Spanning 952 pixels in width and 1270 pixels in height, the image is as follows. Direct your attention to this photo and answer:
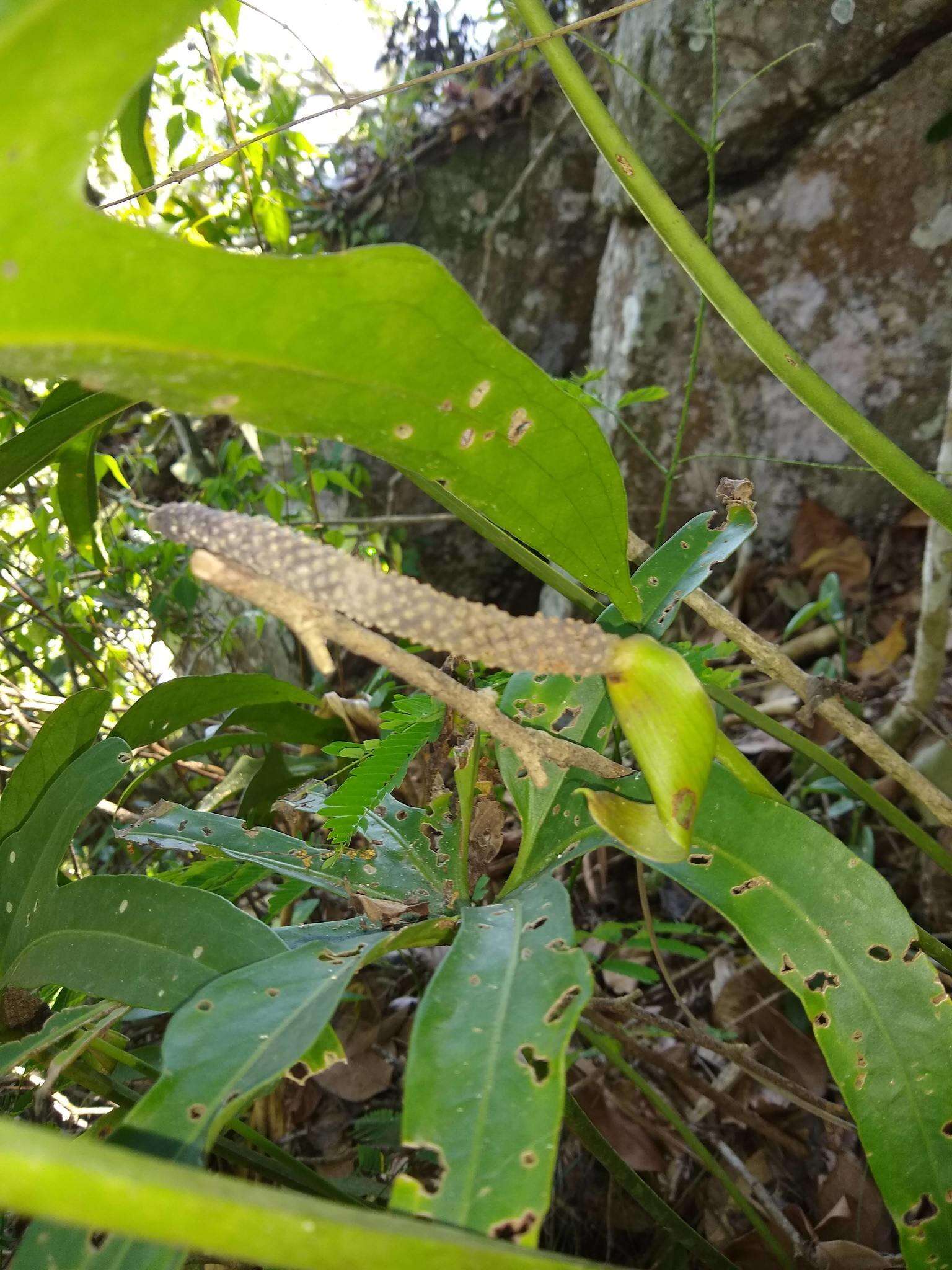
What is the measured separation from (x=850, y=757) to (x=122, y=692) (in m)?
1.09

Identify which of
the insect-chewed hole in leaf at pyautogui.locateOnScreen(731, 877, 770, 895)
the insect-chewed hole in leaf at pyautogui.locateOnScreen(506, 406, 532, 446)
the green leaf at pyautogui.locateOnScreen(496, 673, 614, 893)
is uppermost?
the insect-chewed hole in leaf at pyautogui.locateOnScreen(506, 406, 532, 446)

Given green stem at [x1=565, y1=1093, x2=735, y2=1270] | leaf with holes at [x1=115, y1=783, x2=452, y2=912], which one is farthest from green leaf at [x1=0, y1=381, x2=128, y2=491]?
green stem at [x1=565, y1=1093, x2=735, y2=1270]

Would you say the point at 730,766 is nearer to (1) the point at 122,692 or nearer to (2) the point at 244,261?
(2) the point at 244,261

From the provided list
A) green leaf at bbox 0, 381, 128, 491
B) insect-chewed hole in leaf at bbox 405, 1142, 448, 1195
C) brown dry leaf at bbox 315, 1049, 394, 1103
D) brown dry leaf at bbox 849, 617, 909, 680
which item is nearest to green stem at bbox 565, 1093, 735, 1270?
insect-chewed hole in leaf at bbox 405, 1142, 448, 1195

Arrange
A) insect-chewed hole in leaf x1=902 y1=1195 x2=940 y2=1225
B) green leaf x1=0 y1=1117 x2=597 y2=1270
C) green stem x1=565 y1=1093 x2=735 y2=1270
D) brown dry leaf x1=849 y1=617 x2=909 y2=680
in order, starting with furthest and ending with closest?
brown dry leaf x1=849 y1=617 x2=909 y2=680
green stem x1=565 y1=1093 x2=735 y2=1270
insect-chewed hole in leaf x1=902 y1=1195 x2=940 y2=1225
green leaf x1=0 y1=1117 x2=597 y2=1270

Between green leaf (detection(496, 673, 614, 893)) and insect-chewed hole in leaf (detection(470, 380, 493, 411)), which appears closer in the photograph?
insect-chewed hole in leaf (detection(470, 380, 493, 411))

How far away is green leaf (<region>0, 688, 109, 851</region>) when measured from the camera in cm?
59

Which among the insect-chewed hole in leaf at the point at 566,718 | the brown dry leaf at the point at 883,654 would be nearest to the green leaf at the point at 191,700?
the insect-chewed hole in leaf at the point at 566,718

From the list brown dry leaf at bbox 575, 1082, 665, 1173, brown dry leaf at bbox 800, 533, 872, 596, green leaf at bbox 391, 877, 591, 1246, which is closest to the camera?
green leaf at bbox 391, 877, 591, 1246

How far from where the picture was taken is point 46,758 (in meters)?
0.59

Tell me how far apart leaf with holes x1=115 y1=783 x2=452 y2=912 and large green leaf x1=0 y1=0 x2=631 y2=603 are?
0.27 metres

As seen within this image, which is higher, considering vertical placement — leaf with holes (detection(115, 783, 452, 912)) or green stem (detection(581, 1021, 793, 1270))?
leaf with holes (detection(115, 783, 452, 912))

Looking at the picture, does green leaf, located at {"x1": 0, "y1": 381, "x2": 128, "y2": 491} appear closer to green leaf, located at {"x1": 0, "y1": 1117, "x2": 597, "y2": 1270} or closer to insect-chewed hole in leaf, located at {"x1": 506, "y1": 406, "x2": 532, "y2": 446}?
insect-chewed hole in leaf, located at {"x1": 506, "y1": 406, "x2": 532, "y2": 446}

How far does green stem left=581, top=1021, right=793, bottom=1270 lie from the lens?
627mm
